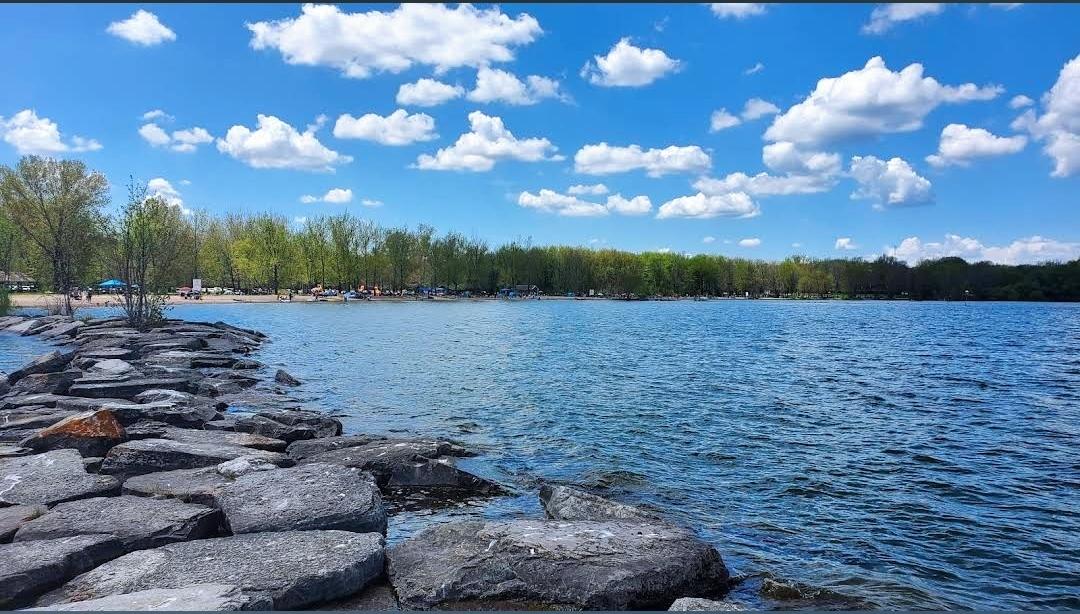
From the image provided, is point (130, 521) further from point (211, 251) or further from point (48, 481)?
point (211, 251)

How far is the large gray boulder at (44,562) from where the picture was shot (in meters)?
6.77

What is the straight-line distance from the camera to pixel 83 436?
39.8ft

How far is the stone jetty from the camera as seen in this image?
7012 millimetres

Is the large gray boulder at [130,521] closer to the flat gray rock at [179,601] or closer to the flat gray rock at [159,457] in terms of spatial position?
the flat gray rock at [179,601]

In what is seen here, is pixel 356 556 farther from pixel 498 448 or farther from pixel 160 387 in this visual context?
pixel 160 387

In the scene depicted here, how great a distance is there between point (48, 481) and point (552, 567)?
25.6 ft

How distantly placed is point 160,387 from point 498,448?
34.7ft

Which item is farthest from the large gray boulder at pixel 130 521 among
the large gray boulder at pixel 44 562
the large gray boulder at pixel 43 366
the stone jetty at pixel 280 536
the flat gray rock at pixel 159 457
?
the large gray boulder at pixel 43 366

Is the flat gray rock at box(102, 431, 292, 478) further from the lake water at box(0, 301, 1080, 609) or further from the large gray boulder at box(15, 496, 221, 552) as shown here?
the lake water at box(0, 301, 1080, 609)

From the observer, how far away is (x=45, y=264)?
83.9m

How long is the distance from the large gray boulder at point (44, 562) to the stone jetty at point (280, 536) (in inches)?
0.5

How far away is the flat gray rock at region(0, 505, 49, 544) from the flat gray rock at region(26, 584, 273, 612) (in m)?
2.46

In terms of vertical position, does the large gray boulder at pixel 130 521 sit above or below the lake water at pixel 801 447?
above

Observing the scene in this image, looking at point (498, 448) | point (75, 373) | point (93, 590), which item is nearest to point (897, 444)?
point (498, 448)
